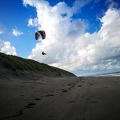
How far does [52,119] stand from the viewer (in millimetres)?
4262

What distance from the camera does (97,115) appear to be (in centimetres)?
423

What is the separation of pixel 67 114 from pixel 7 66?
12679 millimetres

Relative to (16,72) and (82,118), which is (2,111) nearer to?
(82,118)

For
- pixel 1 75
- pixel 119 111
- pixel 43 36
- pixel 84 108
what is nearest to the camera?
pixel 119 111

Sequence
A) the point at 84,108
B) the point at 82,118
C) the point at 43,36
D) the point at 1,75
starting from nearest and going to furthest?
the point at 82,118 → the point at 84,108 → the point at 1,75 → the point at 43,36

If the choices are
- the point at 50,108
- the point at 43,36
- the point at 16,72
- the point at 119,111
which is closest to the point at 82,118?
the point at 119,111

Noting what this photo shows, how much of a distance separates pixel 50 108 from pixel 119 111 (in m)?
2.13

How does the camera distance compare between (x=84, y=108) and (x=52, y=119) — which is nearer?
(x=52, y=119)

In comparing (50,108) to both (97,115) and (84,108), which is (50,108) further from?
(97,115)

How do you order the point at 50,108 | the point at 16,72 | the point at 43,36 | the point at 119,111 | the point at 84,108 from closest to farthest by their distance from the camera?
the point at 119,111 < the point at 84,108 < the point at 50,108 < the point at 16,72 < the point at 43,36

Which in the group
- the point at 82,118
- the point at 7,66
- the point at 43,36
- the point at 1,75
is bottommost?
the point at 82,118

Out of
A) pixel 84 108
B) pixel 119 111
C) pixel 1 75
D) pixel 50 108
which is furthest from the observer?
pixel 1 75

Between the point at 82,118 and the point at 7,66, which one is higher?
the point at 7,66

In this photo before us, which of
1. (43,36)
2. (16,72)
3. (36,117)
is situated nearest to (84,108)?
(36,117)
